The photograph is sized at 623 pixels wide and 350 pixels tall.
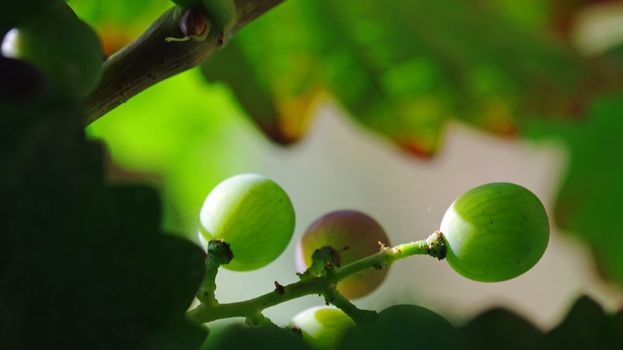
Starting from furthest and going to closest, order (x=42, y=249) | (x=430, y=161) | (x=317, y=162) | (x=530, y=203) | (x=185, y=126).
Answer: (x=317, y=162)
(x=185, y=126)
(x=430, y=161)
(x=530, y=203)
(x=42, y=249)

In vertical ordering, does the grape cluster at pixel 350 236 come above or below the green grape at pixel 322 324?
above

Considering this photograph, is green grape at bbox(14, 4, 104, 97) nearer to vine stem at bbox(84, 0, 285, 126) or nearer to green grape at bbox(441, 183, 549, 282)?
vine stem at bbox(84, 0, 285, 126)

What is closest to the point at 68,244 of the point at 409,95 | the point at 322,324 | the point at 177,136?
the point at 322,324

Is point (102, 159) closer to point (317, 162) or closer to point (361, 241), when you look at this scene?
point (361, 241)

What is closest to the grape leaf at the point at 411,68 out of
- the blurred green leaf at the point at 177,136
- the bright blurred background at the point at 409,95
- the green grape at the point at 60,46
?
the bright blurred background at the point at 409,95

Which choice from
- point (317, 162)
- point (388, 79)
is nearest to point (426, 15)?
point (388, 79)

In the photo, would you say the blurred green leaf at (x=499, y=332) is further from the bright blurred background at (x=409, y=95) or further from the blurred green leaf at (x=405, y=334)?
the bright blurred background at (x=409, y=95)

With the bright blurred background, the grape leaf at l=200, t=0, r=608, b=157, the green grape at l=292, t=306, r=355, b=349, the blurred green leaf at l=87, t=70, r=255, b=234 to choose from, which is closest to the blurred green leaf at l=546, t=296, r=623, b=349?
the green grape at l=292, t=306, r=355, b=349
